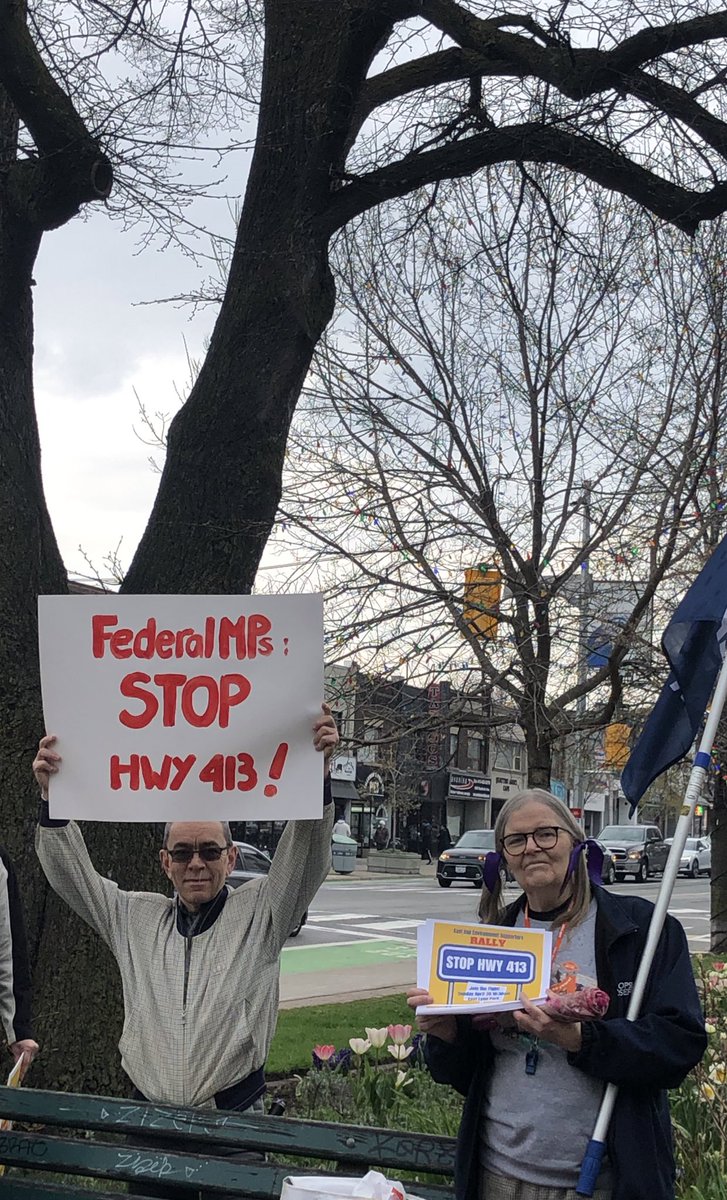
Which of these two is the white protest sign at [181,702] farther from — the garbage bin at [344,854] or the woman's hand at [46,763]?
the garbage bin at [344,854]

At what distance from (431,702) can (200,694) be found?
5.40 meters

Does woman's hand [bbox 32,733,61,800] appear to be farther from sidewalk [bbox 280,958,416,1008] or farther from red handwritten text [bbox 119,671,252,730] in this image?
sidewalk [bbox 280,958,416,1008]

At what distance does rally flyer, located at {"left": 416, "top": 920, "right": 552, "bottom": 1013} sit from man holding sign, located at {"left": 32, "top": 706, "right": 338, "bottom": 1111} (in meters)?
0.70

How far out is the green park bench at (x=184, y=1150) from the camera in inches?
128

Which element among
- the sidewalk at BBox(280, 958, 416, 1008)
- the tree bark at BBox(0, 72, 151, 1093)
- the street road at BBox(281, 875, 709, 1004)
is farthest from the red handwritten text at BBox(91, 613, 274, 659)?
the sidewalk at BBox(280, 958, 416, 1008)

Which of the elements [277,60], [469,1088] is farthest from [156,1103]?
[277,60]

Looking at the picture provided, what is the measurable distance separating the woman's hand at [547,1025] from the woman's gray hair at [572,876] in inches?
10.1

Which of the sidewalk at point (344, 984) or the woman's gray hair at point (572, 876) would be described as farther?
the sidewalk at point (344, 984)

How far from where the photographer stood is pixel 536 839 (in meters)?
2.63

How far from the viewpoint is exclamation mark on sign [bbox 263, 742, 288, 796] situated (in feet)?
10.7

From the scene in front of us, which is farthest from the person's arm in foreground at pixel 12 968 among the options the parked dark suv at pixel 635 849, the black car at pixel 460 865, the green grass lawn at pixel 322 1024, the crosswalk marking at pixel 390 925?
the parked dark suv at pixel 635 849

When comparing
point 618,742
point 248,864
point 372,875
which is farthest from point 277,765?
point 372,875

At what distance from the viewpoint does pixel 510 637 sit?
28.0 feet

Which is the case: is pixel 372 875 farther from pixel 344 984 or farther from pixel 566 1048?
pixel 566 1048
